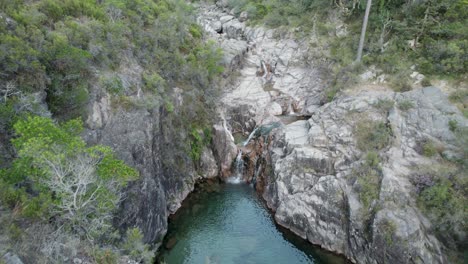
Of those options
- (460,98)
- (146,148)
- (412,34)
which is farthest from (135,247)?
(412,34)

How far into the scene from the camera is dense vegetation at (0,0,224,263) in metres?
11.6

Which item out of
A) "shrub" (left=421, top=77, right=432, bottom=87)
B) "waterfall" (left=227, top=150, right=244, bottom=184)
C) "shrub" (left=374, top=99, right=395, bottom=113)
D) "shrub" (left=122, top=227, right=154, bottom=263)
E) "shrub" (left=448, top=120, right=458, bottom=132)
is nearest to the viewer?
"shrub" (left=122, top=227, right=154, bottom=263)

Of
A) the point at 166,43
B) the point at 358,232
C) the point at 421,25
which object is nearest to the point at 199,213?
the point at 358,232

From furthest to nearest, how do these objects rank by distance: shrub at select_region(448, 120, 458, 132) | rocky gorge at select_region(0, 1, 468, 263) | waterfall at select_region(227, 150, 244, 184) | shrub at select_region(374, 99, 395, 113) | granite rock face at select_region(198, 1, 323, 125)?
granite rock face at select_region(198, 1, 323, 125) < waterfall at select_region(227, 150, 244, 184) < shrub at select_region(374, 99, 395, 113) < shrub at select_region(448, 120, 458, 132) < rocky gorge at select_region(0, 1, 468, 263)

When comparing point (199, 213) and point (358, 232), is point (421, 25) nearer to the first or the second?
point (358, 232)

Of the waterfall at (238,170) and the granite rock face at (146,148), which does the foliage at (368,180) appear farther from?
the granite rock face at (146,148)

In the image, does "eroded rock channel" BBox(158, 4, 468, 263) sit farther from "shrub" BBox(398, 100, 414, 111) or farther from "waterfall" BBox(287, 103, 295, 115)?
"waterfall" BBox(287, 103, 295, 115)

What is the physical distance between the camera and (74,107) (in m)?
16.9

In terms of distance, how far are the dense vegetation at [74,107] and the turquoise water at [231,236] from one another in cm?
480

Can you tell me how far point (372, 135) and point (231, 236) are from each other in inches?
514

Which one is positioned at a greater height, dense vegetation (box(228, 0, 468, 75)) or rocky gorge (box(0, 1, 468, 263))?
dense vegetation (box(228, 0, 468, 75))

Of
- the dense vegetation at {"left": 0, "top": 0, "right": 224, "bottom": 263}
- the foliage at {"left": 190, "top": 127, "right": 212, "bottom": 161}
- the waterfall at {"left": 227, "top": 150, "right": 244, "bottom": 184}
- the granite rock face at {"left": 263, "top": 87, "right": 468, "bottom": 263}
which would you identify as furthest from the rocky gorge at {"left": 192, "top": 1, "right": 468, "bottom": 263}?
the dense vegetation at {"left": 0, "top": 0, "right": 224, "bottom": 263}

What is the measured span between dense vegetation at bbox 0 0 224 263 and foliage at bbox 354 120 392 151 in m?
13.6

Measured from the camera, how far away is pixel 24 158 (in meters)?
11.3
